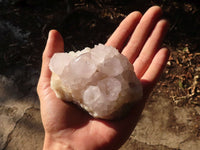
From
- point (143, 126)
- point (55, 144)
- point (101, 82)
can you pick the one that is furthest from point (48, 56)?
point (143, 126)

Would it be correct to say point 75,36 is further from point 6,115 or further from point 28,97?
point 6,115

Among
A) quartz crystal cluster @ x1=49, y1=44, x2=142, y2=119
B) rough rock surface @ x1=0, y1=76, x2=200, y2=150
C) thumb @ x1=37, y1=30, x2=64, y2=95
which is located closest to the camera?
quartz crystal cluster @ x1=49, y1=44, x2=142, y2=119

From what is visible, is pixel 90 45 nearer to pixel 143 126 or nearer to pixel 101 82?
pixel 143 126

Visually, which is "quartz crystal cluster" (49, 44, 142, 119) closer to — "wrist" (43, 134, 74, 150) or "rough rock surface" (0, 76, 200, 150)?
"wrist" (43, 134, 74, 150)

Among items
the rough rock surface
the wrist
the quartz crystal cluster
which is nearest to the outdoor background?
the rough rock surface

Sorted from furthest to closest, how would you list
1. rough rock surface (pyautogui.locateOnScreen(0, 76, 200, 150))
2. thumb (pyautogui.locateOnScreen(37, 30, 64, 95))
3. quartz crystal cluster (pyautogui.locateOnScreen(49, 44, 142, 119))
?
rough rock surface (pyautogui.locateOnScreen(0, 76, 200, 150)) → thumb (pyautogui.locateOnScreen(37, 30, 64, 95)) → quartz crystal cluster (pyautogui.locateOnScreen(49, 44, 142, 119))
